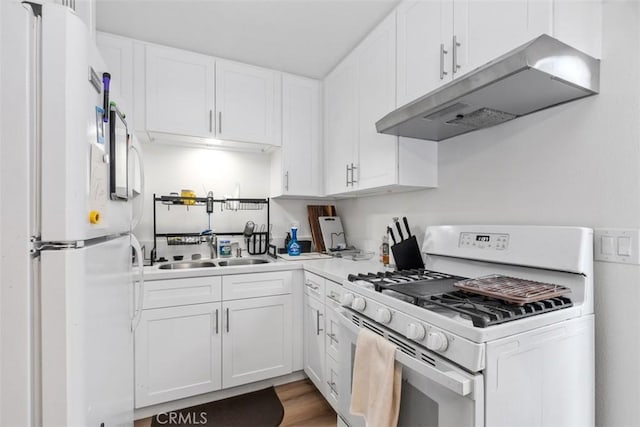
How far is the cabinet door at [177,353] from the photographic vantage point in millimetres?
1710

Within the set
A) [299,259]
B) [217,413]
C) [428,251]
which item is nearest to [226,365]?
[217,413]

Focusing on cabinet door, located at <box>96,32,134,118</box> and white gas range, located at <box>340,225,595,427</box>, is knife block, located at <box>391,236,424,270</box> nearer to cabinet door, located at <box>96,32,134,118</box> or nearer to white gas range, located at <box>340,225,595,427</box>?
white gas range, located at <box>340,225,595,427</box>

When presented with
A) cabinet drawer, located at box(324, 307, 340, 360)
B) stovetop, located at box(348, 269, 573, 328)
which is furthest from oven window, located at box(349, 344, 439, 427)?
cabinet drawer, located at box(324, 307, 340, 360)

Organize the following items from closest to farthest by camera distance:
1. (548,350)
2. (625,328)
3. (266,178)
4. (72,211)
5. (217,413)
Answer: (72,211)
(548,350)
(625,328)
(217,413)
(266,178)

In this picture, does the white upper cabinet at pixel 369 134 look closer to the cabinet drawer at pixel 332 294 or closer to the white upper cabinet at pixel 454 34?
the white upper cabinet at pixel 454 34

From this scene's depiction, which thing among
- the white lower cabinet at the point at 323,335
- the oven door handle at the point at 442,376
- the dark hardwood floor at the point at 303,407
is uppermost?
the oven door handle at the point at 442,376

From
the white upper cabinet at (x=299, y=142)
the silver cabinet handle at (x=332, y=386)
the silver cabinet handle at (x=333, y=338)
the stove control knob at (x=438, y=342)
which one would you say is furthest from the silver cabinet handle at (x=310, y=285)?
the stove control knob at (x=438, y=342)

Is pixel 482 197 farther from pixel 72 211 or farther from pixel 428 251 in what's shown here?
pixel 72 211

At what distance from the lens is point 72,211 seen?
0.66 m

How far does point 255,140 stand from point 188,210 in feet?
2.62

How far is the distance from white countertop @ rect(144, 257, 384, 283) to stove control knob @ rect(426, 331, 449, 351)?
0.73 meters

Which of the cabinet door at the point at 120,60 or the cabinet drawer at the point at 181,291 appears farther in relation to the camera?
the cabinet door at the point at 120,60

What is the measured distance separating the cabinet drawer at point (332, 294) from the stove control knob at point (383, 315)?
558 millimetres

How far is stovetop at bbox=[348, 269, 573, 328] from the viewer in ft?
2.81
